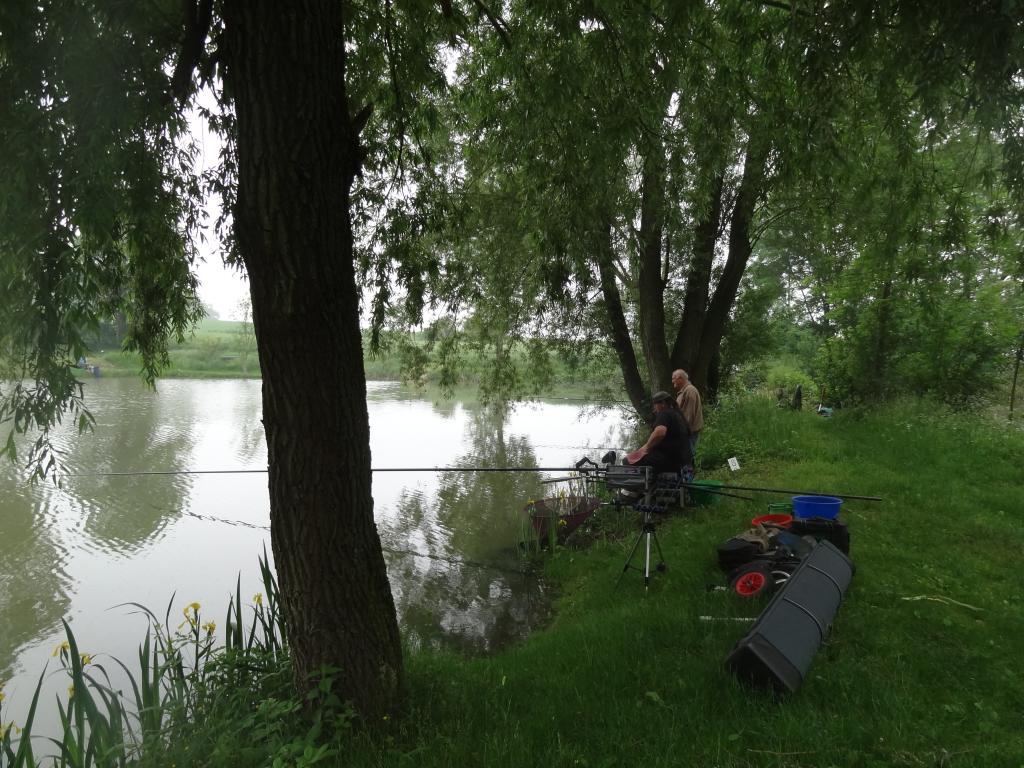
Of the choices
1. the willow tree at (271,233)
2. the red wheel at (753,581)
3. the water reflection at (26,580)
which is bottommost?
the water reflection at (26,580)

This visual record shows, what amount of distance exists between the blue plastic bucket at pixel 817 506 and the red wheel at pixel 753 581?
1078 millimetres

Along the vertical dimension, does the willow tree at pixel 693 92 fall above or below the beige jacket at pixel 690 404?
above

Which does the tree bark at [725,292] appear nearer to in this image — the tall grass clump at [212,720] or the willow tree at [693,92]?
the willow tree at [693,92]

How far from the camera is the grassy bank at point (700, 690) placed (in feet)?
8.55

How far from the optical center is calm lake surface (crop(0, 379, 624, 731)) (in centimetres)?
543

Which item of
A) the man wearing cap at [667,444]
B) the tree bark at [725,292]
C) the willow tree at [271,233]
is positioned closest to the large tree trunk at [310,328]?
the willow tree at [271,233]

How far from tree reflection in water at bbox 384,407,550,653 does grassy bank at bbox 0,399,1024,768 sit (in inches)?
22.7

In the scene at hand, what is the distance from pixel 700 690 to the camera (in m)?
3.09

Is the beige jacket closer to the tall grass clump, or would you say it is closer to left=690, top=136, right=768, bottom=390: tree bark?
left=690, top=136, right=768, bottom=390: tree bark

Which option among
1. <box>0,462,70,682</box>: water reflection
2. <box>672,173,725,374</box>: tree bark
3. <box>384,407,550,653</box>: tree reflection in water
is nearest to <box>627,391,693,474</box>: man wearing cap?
<box>384,407,550,653</box>: tree reflection in water

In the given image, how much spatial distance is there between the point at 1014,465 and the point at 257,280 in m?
9.25

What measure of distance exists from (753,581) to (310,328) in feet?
11.0

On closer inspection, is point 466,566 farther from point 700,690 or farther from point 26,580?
point 26,580

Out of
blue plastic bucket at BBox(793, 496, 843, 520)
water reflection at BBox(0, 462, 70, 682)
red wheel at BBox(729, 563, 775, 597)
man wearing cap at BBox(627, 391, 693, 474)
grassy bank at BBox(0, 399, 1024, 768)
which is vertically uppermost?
man wearing cap at BBox(627, 391, 693, 474)
